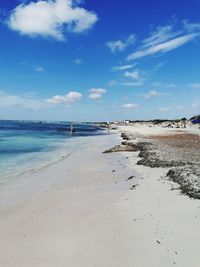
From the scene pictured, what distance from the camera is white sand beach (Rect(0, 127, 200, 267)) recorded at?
7.74 m

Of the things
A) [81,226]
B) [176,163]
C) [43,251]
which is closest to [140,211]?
[81,226]

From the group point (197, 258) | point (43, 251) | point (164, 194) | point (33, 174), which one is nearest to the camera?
point (197, 258)

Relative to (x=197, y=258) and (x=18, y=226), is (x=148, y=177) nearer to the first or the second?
(x=18, y=226)

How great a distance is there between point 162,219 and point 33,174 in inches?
488

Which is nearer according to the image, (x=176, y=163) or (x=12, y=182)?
(x=12, y=182)

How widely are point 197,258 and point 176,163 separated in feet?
46.6

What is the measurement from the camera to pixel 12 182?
1827cm

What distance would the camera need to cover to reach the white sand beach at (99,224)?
774 centimetres

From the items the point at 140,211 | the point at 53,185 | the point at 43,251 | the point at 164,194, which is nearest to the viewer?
the point at 43,251

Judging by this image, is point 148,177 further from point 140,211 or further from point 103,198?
point 140,211

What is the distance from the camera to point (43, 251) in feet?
27.1

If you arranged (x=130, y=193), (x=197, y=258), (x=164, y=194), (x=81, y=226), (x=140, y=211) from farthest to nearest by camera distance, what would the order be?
1. (x=130, y=193)
2. (x=164, y=194)
3. (x=140, y=211)
4. (x=81, y=226)
5. (x=197, y=258)

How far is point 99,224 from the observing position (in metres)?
10.3

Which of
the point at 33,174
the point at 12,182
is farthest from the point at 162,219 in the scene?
the point at 33,174
